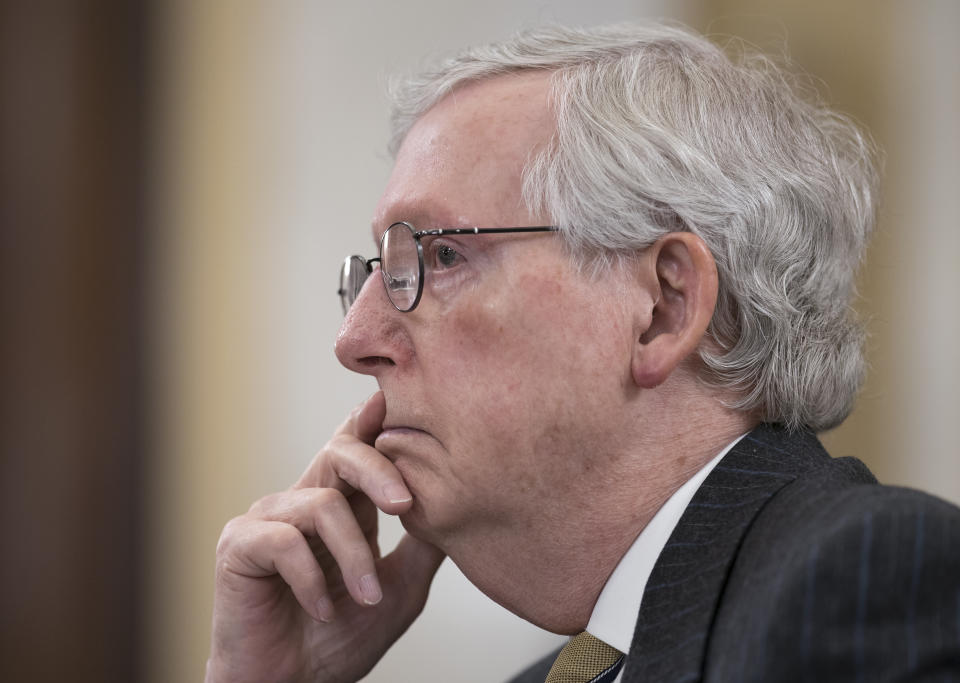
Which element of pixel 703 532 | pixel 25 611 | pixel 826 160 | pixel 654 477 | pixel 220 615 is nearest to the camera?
pixel 703 532

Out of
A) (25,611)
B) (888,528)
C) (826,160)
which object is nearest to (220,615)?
(888,528)

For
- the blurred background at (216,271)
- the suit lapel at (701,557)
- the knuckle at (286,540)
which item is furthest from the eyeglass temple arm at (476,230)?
the blurred background at (216,271)

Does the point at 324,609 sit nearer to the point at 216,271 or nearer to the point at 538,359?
the point at 538,359

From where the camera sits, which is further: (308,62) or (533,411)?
(308,62)

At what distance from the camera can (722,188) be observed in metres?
1.17

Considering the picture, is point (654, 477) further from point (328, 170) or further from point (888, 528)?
point (328, 170)

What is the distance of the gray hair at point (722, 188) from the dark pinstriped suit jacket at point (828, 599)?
30cm

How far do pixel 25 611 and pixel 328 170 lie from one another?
160 centimetres

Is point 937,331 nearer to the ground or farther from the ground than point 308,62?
nearer to the ground

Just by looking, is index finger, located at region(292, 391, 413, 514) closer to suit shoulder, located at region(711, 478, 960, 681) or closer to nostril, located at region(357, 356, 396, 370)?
nostril, located at region(357, 356, 396, 370)

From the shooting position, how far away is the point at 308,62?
2.89 metres

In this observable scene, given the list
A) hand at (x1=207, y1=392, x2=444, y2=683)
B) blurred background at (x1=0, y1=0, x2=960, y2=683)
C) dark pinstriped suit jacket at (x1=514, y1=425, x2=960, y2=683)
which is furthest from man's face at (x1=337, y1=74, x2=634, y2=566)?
blurred background at (x1=0, y1=0, x2=960, y2=683)

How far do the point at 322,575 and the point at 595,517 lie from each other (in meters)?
0.45

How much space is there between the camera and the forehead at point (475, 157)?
1.18 m
